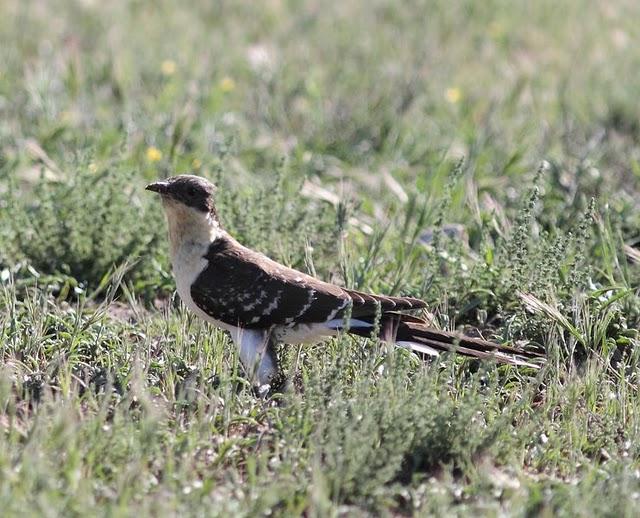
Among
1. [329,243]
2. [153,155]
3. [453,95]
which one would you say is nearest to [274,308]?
[329,243]

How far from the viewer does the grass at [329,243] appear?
13.5 feet

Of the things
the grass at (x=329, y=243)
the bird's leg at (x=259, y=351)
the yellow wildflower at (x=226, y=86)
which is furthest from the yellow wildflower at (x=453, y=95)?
the bird's leg at (x=259, y=351)

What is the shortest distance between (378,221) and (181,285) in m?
1.90

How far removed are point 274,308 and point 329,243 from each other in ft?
4.12

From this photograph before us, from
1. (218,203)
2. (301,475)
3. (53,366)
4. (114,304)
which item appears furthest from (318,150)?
(301,475)

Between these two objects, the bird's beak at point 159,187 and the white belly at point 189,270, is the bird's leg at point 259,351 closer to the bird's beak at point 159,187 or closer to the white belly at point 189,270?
the white belly at point 189,270

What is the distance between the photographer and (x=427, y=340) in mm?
5086

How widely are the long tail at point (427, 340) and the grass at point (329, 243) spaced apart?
0.08 metres

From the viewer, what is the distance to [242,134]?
8234mm

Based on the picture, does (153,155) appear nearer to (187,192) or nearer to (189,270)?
(187,192)

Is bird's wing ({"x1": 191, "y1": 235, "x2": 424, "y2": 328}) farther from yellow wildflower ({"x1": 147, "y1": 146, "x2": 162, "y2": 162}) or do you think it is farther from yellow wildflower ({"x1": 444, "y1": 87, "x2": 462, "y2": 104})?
yellow wildflower ({"x1": 444, "y1": 87, "x2": 462, "y2": 104})

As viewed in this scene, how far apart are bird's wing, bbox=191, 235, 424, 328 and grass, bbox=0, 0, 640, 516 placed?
215 mm

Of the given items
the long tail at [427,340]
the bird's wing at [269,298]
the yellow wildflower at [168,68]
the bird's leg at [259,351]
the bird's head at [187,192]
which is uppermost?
the bird's head at [187,192]

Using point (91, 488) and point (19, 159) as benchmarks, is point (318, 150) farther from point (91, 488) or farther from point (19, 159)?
point (91, 488)
